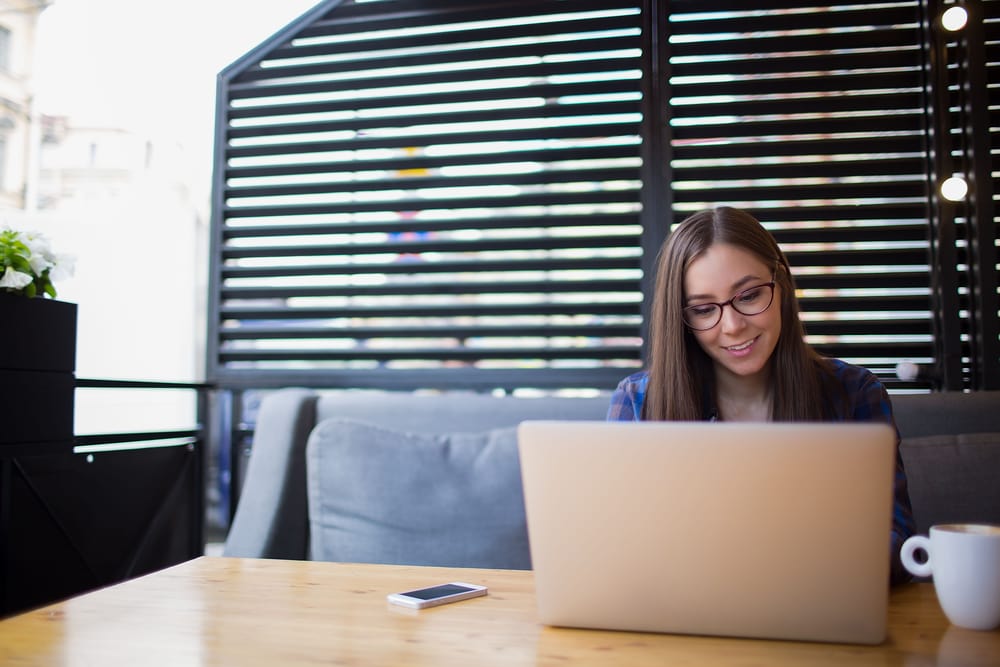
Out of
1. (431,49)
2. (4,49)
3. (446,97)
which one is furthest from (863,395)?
(4,49)

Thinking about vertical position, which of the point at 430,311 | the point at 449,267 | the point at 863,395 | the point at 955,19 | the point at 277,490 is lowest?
the point at 277,490

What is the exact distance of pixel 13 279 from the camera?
180 centimetres

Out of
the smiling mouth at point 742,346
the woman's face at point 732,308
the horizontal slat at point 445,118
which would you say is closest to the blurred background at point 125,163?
the horizontal slat at point 445,118

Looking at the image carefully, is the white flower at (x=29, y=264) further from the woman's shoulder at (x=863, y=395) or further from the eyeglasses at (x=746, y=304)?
the woman's shoulder at (x=863, y=395)

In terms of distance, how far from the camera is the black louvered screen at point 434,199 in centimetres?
247

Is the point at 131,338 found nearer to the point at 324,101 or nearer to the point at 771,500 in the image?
the point at 324,101

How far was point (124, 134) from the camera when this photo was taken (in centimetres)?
287

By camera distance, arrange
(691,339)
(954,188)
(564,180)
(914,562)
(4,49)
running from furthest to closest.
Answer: (4,49) → (564,180) → (954,188) → (691,339) → (914,562)

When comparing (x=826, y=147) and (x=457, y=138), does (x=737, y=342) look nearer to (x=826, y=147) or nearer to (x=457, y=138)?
(x=826, y=147)

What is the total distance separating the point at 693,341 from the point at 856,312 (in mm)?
857

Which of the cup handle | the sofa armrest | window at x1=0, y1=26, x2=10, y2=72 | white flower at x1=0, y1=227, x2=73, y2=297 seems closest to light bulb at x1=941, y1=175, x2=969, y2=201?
the cup handle

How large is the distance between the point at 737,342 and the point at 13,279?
151cm

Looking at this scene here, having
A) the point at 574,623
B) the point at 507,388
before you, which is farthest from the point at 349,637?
the point at 507,388

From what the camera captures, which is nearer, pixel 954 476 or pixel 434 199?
pixel 954 476
